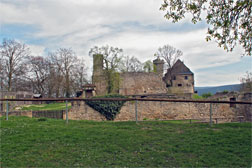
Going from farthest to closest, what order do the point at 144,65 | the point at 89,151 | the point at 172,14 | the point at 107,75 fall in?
the point at 144,65 < the point at 107,75 < the point at 172,14 < the point at 89,151

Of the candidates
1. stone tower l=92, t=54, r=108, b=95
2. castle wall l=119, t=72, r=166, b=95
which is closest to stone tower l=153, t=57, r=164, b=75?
castle wall l=119, t=72, r=166, b=95

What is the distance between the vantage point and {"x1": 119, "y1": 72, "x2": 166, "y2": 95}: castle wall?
37.0m

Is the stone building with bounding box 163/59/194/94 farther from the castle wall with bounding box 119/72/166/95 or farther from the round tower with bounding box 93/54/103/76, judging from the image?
the round tower with bounding box 93/54/103/76

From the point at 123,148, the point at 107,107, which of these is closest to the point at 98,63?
the point at 107,107

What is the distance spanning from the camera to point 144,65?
52.3 meters

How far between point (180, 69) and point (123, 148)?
42.1m

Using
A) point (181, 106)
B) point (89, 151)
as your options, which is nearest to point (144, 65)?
point (181, 106)

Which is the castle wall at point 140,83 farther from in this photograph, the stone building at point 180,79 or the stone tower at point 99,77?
the stone building at point 180,79

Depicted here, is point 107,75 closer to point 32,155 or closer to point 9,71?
point 9,71

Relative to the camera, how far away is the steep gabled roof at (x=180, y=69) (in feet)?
152

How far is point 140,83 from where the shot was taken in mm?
37562

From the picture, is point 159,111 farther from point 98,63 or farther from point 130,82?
point 130,82

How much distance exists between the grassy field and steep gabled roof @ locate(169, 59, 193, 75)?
128ft

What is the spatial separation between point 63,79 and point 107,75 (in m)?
10.4
